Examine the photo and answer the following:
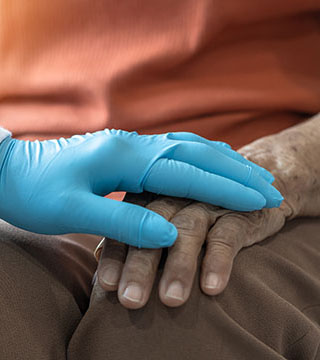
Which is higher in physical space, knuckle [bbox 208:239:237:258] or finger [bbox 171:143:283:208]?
finger [bbox 171:143:283:208]

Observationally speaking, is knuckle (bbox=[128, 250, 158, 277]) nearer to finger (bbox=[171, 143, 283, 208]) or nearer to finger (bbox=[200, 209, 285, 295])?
finger (bbox=[200, 209, 285, 295])

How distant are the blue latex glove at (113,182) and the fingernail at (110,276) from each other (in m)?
0.04

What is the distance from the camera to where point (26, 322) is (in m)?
0.53

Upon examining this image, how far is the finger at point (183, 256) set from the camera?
1.76 feet

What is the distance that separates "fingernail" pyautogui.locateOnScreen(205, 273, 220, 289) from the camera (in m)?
0.55

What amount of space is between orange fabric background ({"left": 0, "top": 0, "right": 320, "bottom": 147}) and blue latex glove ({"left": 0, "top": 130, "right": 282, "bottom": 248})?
0.19 meters

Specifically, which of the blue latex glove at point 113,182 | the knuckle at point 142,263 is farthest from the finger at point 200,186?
the knuckle at point 142,263

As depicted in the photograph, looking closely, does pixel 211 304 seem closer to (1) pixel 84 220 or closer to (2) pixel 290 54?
(1) pixel 84 220

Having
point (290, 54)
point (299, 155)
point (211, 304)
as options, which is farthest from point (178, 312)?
point (290, 54)

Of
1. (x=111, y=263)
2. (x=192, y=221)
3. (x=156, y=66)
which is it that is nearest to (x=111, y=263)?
(x=111, y=263)

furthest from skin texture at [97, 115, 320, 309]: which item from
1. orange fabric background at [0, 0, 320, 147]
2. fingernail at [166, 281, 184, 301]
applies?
orange fabric background at [0, 0, 320, 147]

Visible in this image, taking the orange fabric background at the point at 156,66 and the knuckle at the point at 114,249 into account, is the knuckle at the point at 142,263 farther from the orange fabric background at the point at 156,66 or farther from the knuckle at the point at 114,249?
the orange fabric background at the point at 156,66

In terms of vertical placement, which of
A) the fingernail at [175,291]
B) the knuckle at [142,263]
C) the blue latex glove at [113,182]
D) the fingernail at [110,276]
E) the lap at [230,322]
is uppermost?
the blue latex glove at [113,182]

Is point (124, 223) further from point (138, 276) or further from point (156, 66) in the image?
point (156, 66)
